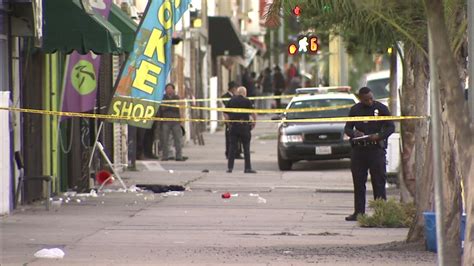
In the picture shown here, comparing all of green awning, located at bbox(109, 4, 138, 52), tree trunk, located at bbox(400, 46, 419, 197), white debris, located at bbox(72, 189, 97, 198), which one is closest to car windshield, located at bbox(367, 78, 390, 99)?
green awning, located at bbox(109, 4, 138, 52)

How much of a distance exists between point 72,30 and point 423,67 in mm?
5260

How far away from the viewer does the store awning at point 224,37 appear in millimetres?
50388

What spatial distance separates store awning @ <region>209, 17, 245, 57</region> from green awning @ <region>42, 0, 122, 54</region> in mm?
31403

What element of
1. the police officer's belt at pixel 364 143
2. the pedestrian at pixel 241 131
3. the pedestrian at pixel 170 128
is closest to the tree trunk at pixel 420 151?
the police officer's belt at pixel 364 143

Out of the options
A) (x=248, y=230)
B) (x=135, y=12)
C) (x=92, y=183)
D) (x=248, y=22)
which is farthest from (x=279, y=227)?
(x=248, y=22)

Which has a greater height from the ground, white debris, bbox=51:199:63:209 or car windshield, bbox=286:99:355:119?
car windshield, bbox=286:99:355:119

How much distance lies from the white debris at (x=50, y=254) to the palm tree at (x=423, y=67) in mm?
3206

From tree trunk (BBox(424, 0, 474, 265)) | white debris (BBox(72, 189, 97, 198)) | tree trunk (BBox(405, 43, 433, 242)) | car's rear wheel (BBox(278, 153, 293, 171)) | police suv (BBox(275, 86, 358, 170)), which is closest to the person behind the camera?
tree trunk (BBox(424, 0, 474, 265))

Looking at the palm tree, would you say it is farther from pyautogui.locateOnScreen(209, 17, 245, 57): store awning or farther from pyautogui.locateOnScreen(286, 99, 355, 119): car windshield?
pyautogui.locateOnScreen(209, 17, 245, 57): store awning

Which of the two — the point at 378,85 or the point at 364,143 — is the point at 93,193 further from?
the point at 378,85

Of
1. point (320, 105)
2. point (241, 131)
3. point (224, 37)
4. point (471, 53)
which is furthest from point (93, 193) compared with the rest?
point (224, 37)

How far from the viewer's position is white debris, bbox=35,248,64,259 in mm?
13320

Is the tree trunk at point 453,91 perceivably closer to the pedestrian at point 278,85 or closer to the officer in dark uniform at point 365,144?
the officer in dark uniform at point 365,144

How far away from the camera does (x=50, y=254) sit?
1337cm
